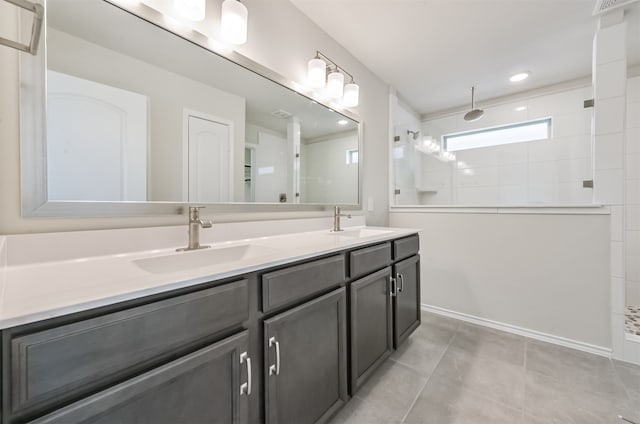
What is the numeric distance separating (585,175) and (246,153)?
2.66 m

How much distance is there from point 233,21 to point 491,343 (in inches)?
105

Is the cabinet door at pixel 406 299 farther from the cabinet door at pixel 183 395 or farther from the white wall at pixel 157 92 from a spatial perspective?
the white wall at pixel 157 92

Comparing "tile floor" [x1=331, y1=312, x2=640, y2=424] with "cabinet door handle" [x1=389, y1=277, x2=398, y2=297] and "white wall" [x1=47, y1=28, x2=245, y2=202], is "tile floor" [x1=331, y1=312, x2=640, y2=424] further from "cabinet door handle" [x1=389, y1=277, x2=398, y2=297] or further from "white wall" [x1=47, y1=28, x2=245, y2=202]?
"white wall" [x1=47, y1=28, x2=245, y2=202]

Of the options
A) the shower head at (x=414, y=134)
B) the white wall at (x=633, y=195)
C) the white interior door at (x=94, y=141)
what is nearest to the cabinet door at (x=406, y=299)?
the white interior door at (x=94, y=141)

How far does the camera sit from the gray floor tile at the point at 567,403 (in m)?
1.25

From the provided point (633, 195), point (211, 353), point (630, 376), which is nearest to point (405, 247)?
point (211, 353)

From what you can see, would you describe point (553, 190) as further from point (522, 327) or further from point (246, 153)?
point (246, 153)

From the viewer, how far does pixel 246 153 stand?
1.43 meters

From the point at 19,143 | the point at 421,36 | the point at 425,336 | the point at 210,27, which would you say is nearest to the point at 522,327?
the point at 425,336

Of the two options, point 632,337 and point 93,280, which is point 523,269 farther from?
point 93,280

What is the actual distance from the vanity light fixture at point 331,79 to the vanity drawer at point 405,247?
3.72 feet

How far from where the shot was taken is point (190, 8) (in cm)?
109

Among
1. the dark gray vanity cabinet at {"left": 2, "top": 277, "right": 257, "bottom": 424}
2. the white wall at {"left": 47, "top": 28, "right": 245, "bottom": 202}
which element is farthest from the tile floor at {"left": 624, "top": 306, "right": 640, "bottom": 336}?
the white wall at {"left": 47, "top": 28, "right": 245, "bottom": 202}

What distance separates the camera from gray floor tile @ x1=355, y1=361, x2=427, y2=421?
4.34 feet
